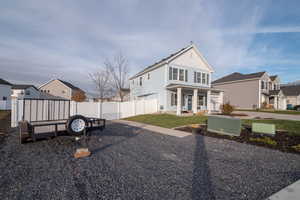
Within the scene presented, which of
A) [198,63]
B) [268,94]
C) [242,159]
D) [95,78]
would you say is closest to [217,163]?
[242,159]

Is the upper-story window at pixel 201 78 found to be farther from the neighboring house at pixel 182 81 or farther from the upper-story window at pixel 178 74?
the upper-story window at pixel 178 74

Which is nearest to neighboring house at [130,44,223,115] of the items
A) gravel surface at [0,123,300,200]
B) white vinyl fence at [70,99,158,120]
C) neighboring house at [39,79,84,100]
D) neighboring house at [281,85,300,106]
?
white vinyl fence at [70,99,158,120]

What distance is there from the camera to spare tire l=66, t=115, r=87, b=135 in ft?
15.7

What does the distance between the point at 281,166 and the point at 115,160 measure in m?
4.33

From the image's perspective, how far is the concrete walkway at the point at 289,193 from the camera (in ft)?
7.49

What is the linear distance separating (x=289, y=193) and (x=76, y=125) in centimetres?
562

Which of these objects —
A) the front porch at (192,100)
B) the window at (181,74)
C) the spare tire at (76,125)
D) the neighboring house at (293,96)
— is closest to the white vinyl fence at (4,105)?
the front porch at (192,100)

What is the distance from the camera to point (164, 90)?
54.1ft

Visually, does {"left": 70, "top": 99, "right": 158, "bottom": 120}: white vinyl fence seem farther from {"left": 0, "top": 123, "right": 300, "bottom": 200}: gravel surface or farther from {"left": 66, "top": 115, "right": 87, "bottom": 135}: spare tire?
{"left": 66, "top": 115, "right": 87, "bottom": 135}: spare tire

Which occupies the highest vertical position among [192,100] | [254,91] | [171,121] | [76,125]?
[254,91]

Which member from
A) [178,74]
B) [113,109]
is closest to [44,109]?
[113,109]

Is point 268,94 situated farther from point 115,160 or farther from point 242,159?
point 115,160

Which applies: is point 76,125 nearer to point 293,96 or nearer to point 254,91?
point 254,91

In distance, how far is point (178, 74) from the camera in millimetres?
A: 17469
